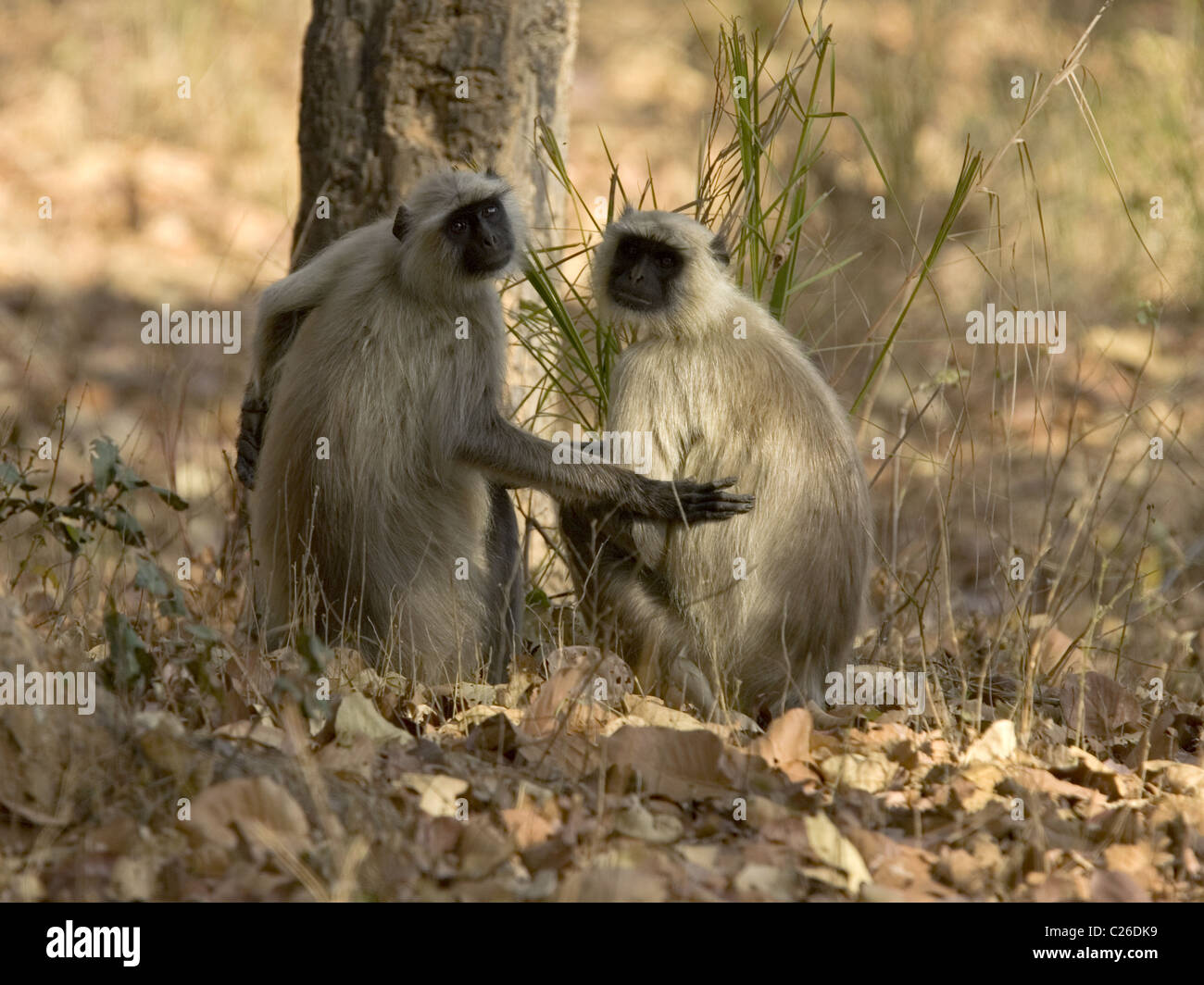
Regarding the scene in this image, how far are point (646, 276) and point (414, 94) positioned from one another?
5.71ft

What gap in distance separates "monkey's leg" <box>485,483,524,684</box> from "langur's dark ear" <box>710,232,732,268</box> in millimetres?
1104

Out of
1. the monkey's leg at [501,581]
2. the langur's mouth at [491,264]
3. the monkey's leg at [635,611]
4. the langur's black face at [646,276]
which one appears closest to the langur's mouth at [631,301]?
the langur's black face at [646,276]

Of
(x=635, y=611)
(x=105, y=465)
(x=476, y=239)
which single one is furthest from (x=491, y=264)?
(x=105, y=465)

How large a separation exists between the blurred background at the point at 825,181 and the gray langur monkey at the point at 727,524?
4624 mm

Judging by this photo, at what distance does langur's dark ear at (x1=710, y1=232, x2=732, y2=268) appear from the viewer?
480 cm

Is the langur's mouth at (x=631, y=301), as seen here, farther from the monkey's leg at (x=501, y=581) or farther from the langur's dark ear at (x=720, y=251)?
the monkey's leg at (x=501, y=581)

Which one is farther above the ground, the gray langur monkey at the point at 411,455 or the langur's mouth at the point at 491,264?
the langur's mouth at the point at 491,264

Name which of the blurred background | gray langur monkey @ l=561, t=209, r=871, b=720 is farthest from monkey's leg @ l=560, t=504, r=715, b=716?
the blurred background

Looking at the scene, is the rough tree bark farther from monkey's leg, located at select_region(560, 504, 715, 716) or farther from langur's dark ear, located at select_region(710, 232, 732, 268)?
monkey's leg, located at select_region(560, 504, 715, 716)

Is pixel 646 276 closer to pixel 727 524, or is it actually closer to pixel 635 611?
pixel 727 524

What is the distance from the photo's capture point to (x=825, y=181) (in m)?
13.7

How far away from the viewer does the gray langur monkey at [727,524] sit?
15.1 ft

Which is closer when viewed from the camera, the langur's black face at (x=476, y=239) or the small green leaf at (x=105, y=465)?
the small green leaf at (x=105, y=465)

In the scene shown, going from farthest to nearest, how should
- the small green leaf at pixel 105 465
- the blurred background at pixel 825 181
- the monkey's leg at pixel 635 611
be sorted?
the blurred background at pixel 825 181
the monkey's leg at pixel 635 611
the small green leaf at pixel 105 465
